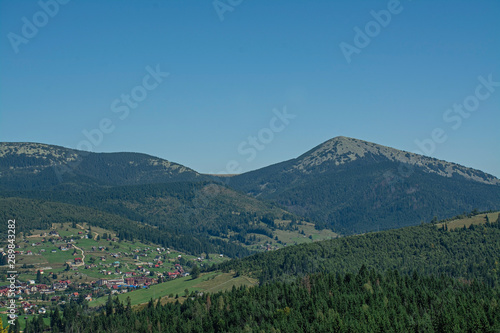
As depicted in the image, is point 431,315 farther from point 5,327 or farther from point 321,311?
point 5,327

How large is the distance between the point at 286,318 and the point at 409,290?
39.0 metres

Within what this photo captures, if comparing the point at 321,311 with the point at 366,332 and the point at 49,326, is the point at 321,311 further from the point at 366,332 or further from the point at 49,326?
the point at 49,326

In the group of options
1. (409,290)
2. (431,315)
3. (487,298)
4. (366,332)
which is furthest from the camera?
(409,290)

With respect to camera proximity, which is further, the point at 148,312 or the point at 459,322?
the point at 148,312

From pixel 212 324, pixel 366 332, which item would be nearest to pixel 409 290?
pixel 366 332

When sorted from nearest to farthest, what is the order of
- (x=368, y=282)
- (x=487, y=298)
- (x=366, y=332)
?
1. (x=366, y=332)
2. (x=487, y=298)
3. (x=368, y=282)

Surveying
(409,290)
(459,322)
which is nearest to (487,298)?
(409,290)

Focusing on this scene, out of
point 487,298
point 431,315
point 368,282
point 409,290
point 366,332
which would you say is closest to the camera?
point 366,332

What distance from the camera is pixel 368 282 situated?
6727 inches

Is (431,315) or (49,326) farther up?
(49,326)

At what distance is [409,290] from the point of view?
15812cm

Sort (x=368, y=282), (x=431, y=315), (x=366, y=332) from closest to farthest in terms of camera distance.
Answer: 1. (x=366, y=332)
2. (x=431, y=315)
3. (x=368, y=282)

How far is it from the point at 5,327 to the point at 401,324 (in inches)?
4466

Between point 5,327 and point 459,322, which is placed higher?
point 5,327
